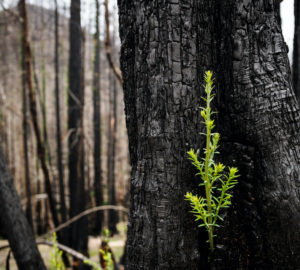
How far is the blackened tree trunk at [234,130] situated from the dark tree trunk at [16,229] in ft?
5.78

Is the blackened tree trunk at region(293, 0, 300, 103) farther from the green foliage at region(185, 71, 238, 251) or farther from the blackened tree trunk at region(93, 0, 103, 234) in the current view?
the blackened tree trunk at region(93, 0, 103, 234)

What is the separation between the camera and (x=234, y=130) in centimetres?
105

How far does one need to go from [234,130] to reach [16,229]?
219 centimetres

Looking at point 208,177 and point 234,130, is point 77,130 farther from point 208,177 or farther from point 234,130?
point 208,177

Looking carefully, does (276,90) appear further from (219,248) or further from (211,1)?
(219,248)

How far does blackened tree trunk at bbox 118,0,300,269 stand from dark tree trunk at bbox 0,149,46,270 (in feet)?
5.78

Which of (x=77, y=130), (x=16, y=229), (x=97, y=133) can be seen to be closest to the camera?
(x=16, y=229)

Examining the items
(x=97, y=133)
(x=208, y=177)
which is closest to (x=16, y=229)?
(x=208, y=177)

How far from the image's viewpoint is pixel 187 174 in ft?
3.27

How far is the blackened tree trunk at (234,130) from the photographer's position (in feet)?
3.23

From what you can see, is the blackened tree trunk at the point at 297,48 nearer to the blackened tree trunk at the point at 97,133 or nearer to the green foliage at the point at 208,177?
the green foliage at the point at 208,177

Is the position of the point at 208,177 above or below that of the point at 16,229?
above

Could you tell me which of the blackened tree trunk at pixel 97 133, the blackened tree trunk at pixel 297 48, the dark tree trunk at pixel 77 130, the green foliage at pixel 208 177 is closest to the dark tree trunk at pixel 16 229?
the green foliage at pixel 208 177

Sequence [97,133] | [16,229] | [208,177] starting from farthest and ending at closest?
[97,133], [16,229], [208,177]
